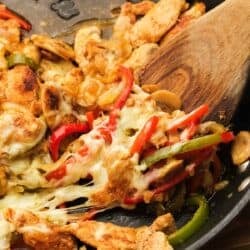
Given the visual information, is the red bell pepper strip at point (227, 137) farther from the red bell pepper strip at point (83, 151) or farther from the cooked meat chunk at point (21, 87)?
the cooked meat chunk at point (21, 87)

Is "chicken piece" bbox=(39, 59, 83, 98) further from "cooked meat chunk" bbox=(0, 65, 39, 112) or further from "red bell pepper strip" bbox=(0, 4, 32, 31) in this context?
"red bell pepper strip" bbox=(0, 4, 32, 31)

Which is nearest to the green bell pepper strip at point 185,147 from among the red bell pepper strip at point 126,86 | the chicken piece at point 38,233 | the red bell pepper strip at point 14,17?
the red bell pepper strip at point 126,86

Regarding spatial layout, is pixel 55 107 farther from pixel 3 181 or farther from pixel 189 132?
pixel 189 132

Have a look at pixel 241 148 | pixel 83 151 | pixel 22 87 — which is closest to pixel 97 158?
pixel 83 151

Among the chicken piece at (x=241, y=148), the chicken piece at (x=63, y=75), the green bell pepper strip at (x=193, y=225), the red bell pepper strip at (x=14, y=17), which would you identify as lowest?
the green bell pepper strip at (x=193, y=225)

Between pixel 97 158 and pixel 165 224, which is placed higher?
pixel 97 158

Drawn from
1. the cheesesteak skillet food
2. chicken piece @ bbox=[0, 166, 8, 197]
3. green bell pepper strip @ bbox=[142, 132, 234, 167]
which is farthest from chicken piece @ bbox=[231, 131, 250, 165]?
chicken piece @ bbox=[0, 166, 8, 197]
